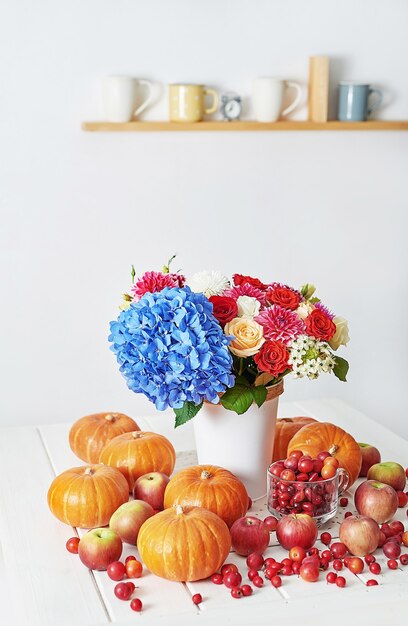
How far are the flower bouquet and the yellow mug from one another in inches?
62.5

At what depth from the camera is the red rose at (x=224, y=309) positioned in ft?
5.07

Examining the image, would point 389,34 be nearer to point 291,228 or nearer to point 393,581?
point 291,228

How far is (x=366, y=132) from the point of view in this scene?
3.39m

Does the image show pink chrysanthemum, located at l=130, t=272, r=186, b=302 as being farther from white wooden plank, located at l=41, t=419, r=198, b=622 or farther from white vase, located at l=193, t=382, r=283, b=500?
white wooden plank, located at l=41, t=419, r=198, b=622

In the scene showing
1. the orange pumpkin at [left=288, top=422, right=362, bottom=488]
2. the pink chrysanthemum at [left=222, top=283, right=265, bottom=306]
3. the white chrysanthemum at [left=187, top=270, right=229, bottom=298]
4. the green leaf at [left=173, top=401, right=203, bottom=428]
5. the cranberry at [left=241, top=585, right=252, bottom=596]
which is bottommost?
the cranberry at [left=241, top=585, right=252, bottom=596]

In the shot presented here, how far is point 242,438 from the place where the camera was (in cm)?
160

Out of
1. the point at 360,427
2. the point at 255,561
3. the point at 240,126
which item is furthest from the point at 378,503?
the point at 240,126

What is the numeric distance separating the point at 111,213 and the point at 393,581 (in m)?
2.10

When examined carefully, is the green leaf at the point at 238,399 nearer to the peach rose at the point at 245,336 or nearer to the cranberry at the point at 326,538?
A: the peach rose at the point at 245,336

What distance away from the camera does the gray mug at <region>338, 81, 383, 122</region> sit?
324cm

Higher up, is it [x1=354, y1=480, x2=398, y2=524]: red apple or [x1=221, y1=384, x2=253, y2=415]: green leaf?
[x1=221, y1=384, x2=253, y2=415]: green leaf

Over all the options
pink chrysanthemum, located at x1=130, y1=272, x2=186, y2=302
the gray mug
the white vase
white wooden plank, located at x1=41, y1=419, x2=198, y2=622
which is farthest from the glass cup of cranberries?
the gray mug

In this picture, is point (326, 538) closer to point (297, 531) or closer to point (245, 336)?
point (297, 531)

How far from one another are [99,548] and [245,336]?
0.43 m
